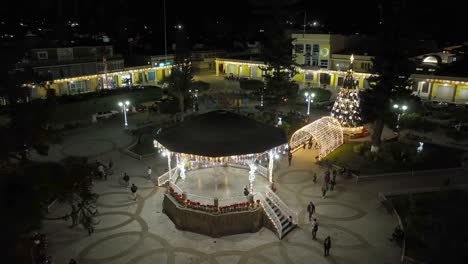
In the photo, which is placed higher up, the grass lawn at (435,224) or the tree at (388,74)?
the tree at (388,74)

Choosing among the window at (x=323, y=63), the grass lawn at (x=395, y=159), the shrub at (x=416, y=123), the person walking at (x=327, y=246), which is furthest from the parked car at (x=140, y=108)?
A: the person walking at (x=327, y=246)

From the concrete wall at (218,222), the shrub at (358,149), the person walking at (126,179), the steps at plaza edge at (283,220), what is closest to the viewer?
the concrete wall at (218,222)

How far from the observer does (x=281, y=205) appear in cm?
2408

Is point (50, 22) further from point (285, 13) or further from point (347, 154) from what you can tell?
point (347, 154)

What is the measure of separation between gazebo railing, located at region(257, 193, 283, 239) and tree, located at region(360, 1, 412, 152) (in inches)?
622

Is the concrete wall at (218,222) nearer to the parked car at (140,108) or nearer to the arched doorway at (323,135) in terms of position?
the arched doorway at (323,135)

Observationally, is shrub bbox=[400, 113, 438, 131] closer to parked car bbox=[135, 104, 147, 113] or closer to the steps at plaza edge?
the steps at plaza edge

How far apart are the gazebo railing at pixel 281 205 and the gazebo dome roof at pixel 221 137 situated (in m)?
2.95

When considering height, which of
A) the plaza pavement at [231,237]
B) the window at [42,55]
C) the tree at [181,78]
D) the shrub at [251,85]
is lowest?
the plaza pavement at [231,237]

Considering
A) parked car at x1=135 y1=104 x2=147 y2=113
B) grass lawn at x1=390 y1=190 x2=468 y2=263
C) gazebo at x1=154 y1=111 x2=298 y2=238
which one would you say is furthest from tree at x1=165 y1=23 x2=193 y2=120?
grass lawn at x1=390 y1=190 x2=468 y2=263

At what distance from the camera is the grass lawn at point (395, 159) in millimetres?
31545

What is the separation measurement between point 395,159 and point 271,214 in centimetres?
1545

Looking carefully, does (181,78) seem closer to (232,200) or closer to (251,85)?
(251,85)

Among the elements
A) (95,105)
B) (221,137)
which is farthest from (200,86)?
(221,137)
